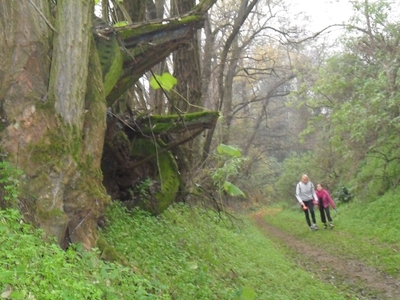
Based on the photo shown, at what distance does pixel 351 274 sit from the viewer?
9805 millimetres

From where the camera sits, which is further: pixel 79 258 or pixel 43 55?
pixel 43 55

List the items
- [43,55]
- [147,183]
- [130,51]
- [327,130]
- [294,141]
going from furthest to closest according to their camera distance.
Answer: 1. [294,141]
2. [327,130]
3. [147,183]
4. [130,51]
5. [43,55]

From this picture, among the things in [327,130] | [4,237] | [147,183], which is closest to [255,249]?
[147,183]

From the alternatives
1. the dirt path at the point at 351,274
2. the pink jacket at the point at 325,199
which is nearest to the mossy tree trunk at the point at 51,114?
the dirt path at the point at 351,274

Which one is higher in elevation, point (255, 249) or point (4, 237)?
point (4, 237)

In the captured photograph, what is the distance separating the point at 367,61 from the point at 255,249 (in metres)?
12.2

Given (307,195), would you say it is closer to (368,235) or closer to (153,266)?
(368,235)

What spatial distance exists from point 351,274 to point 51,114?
7.32 m

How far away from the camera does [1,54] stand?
4.66 metres

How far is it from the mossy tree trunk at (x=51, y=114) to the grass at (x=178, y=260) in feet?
1.24

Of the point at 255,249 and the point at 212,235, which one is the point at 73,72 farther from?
the point at 255,249

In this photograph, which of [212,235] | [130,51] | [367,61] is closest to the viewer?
[130,51]

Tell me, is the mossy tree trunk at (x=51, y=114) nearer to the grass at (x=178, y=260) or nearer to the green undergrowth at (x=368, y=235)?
the grass at (x=178, y=260)

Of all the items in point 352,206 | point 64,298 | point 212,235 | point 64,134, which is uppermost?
point 64,134
